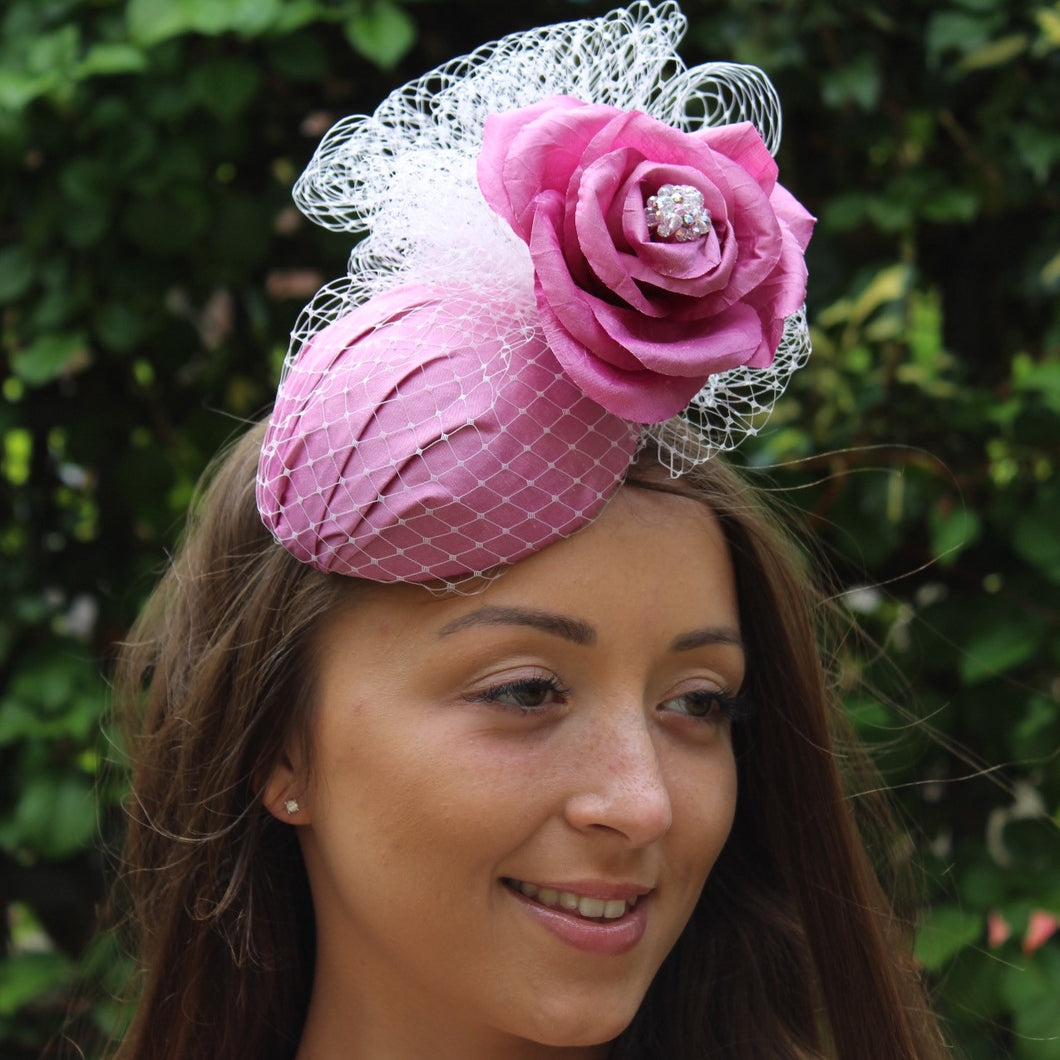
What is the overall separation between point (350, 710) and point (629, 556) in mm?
321

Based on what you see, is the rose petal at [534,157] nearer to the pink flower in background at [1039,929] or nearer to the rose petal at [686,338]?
the rose petal at [686,338]

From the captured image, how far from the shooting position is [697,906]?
1.88m

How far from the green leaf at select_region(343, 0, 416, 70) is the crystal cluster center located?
2.75ft

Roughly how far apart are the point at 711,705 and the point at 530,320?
0.46 metres

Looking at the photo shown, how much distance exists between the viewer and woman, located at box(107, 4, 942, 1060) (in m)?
1.40

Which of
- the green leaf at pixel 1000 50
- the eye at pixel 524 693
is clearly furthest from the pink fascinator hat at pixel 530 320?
the green leaf at pixel 1000 50

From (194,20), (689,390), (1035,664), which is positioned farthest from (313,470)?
(1035,664)

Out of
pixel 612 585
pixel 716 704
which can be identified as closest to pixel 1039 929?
pixel 716 704

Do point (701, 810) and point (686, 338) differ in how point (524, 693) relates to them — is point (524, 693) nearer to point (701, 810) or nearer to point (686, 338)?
point (701, 810)

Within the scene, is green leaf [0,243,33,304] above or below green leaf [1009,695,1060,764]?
above

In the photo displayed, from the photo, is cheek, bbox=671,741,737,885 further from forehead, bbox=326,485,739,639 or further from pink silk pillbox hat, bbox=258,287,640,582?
pink silk pillbox hat, bbox=258,287,640,582

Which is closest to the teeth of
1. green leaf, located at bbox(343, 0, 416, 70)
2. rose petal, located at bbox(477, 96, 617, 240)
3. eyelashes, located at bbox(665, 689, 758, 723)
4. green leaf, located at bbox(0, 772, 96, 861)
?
eyelashes, located at bbox(665, 689, 758, 723)

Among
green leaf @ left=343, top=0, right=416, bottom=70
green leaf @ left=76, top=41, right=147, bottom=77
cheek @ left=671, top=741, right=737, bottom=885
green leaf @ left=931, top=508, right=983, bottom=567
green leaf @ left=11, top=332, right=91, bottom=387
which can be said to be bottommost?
green leaf @ left=931, top=508, right=983, bottom=567

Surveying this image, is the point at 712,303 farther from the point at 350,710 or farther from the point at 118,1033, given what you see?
the point at 118,1033
